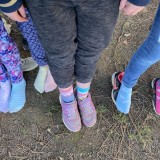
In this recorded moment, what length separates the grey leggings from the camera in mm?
994

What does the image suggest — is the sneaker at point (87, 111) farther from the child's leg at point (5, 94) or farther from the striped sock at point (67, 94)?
the child's leg at point (5, 94)

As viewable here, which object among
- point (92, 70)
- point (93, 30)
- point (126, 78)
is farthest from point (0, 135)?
point (93, 30)

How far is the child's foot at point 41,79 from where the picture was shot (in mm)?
1765

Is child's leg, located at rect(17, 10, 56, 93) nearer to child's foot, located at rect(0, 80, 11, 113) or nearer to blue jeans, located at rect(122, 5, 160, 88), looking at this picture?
child's foot, located at rect(0, 80, 11, 113)

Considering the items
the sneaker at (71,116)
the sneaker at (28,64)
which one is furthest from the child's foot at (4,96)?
the sneaker at (71,116)

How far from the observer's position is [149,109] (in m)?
1.83

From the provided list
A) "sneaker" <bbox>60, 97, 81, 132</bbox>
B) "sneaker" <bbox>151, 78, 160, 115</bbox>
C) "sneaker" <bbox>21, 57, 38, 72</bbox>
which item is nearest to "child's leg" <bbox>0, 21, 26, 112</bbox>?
"sneaker" <bbox>21, 57, 38, 72</bbox>

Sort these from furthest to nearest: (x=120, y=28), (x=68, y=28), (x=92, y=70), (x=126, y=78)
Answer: (x=120, y=28), (x=126, y=78), (x=92, y=70), (x=68, y=28)

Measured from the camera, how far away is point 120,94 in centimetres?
173

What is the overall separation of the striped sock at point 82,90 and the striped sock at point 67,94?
1.8 inches

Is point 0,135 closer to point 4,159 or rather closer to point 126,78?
point 4,159

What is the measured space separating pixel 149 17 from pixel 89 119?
1.02 metres

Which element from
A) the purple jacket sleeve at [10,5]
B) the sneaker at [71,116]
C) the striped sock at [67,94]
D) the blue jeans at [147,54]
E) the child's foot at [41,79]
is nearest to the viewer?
the purple jacket sleeve at [10,5]

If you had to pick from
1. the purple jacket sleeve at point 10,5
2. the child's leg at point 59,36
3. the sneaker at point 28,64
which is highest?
the purple jacket sleeve at point 10,5
